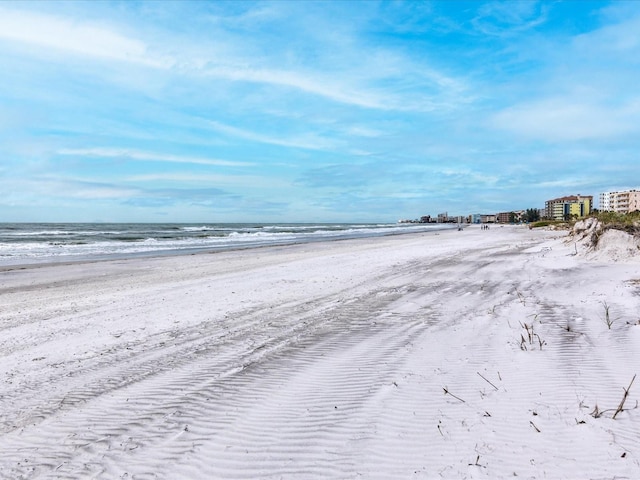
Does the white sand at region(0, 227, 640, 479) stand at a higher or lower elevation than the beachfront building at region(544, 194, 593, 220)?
lower

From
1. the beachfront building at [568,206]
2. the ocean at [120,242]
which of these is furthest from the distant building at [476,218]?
the ocean at [120,242]

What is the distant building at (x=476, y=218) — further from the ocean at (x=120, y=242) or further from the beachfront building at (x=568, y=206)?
the ocean at (x=120, y=242)

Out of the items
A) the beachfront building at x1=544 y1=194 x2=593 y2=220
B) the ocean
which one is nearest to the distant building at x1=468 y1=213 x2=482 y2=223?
the beachfront building at x1=544 y1=194 x2=593 y2=220

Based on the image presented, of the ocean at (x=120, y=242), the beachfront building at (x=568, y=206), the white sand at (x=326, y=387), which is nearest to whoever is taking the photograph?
the white sand at (x=326, y=387)

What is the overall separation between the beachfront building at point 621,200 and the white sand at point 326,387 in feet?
371

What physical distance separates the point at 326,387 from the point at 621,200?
13958 centimetres

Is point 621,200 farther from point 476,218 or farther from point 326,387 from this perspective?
point 326,387

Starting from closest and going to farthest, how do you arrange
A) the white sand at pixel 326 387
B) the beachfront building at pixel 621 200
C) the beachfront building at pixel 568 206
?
1. the white sand at pixel 326 387
2. the beachfront building at pixel 621 200
3. the beachfront building at pixel 568 206

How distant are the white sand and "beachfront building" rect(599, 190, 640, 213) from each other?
113 m

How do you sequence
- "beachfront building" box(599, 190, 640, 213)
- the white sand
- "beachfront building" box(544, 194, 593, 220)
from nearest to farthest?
the white sand, "beachfront building" box(599, 190, 640, 213), "beachfront building" box(544, 194, 593, 220)

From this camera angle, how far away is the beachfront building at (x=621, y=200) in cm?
10581

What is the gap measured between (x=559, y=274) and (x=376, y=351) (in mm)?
7695

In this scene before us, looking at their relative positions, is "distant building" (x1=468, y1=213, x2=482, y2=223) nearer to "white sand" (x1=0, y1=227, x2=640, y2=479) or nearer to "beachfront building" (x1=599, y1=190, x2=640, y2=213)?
"beachfront building" (x1=599, y1=190, x2=640, y2=213)

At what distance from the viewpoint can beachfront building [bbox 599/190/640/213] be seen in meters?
106
